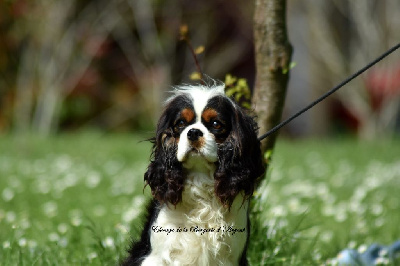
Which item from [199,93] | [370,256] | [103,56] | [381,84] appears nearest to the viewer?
[199,93]

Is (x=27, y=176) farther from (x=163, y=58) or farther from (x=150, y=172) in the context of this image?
(x=163, y=58)

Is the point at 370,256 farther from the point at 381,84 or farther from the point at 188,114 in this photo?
the point at 381,84

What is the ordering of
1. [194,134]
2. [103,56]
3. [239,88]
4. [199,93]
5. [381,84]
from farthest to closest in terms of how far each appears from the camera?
[103,56]
[381,84]
[239,88]
[199,93]
[194,134]

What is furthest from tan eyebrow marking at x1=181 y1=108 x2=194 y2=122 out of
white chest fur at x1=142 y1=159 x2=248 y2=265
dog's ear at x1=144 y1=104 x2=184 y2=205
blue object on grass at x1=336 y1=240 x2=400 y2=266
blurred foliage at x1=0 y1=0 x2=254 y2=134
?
blurred foliage at x1=0 y1=0 x2=254 y2=134

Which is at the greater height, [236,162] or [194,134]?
[194,134]

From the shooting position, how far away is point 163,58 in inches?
547

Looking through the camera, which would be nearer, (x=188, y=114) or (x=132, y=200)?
(x=188, y=114)

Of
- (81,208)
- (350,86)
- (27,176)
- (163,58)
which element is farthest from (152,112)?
(81,208)

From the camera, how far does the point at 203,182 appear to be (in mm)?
2941

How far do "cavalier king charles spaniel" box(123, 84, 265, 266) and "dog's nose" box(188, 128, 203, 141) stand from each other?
2.7 inches

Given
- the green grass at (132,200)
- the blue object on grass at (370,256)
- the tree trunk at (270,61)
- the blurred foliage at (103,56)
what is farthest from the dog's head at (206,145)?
the blurred foliage at (103,56)

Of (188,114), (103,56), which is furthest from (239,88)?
(103,56)

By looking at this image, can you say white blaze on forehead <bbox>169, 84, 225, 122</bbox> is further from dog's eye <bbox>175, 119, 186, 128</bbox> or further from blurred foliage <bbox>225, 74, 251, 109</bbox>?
blurred foliage <bbox>225, 74, 251, 109</bbox>

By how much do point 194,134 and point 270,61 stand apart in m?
1.32
